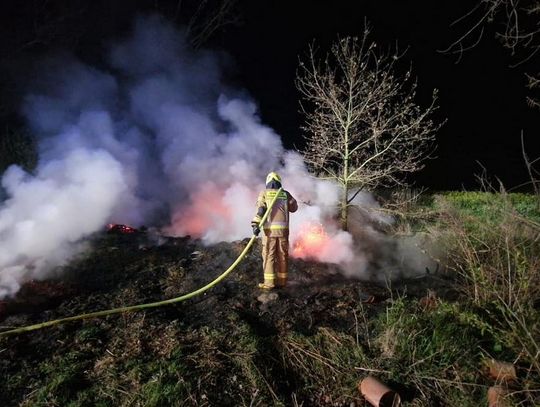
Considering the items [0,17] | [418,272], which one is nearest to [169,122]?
[0,17]

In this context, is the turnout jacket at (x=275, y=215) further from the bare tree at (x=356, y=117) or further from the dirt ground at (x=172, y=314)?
the bare tree at (x=356, y=117)

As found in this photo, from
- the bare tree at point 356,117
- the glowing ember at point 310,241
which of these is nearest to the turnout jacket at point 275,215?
the glowing ember at point 310,241

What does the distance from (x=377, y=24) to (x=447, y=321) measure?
17241 mm

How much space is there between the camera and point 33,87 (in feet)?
46.2

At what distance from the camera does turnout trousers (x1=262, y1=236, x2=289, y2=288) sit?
671 centimetres

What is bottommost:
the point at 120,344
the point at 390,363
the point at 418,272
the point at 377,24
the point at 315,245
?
the point at 390,363

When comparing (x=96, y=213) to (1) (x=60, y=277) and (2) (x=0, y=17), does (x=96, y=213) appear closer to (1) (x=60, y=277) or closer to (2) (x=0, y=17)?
(1) (x=60, y=277)

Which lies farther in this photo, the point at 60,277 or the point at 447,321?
the point at 60,277

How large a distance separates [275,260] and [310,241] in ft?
7.62

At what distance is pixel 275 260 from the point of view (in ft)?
22.5

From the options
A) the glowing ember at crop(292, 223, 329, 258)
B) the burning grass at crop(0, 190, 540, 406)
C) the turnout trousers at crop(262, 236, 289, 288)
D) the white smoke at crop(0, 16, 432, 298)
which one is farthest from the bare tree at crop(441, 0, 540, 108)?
the white smoke at crop(0, 16, 432, 298)

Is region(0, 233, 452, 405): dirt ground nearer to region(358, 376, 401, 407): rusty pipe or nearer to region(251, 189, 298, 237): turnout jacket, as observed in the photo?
region(358, 376, 401, 407): rusty pipe

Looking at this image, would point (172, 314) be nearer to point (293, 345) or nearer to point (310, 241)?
point (293, 345)

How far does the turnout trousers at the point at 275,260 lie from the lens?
22.0ft
